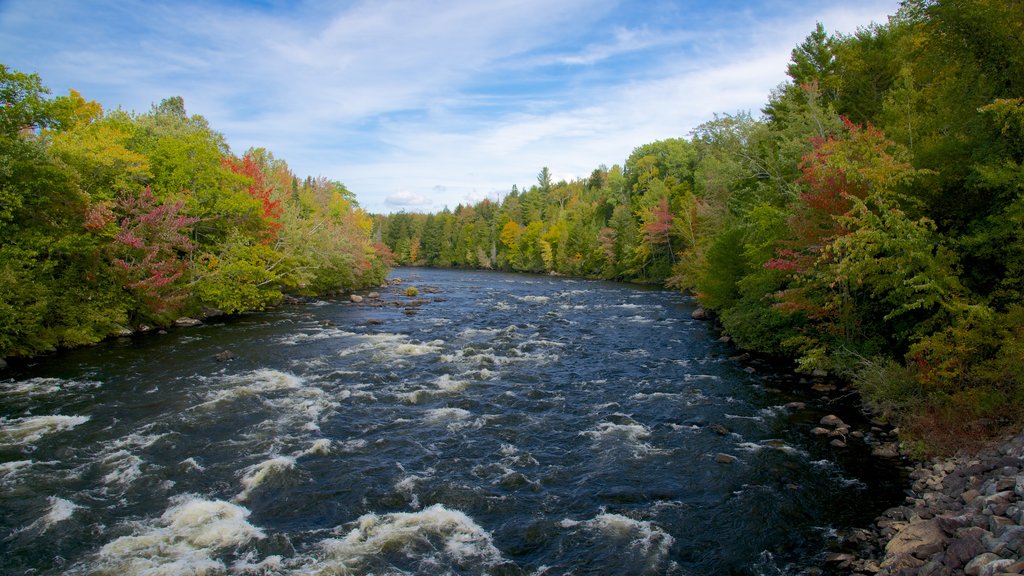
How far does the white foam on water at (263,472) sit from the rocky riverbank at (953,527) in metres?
10.7

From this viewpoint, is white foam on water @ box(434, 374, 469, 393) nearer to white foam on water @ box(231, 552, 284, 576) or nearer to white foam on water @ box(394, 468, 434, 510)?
white foam on water @ box(394, 468, 434, 510)

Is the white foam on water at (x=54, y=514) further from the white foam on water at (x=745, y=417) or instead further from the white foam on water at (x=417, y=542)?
the white foam on water at (x=745, y=417)

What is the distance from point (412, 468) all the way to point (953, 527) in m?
9.65

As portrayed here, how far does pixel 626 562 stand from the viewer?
335 inches

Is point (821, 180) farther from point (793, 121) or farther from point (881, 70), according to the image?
point (881, 70)

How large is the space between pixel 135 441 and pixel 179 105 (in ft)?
188

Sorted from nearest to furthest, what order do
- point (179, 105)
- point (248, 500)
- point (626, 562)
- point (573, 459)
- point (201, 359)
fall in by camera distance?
point (626, 562) → point (248, 500) → point (573, 459) → point (201, 359) → point (179, 105)

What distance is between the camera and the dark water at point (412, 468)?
8.70 m

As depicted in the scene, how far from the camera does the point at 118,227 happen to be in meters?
23.6

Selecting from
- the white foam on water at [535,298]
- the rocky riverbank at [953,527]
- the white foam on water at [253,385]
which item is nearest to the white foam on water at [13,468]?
the white foam on water at [253,385]

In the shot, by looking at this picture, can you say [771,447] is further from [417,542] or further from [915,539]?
[417,542]

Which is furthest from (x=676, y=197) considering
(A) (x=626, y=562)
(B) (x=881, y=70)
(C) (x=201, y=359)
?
(A) (x=626, y=562)

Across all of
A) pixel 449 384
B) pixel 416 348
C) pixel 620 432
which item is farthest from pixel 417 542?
pixel 416 348

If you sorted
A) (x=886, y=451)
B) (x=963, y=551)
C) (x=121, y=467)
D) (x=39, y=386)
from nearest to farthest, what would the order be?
(x=963, y=551) → (x=121, y=467) → (x=886, y=451) → (x=39, y=386)
